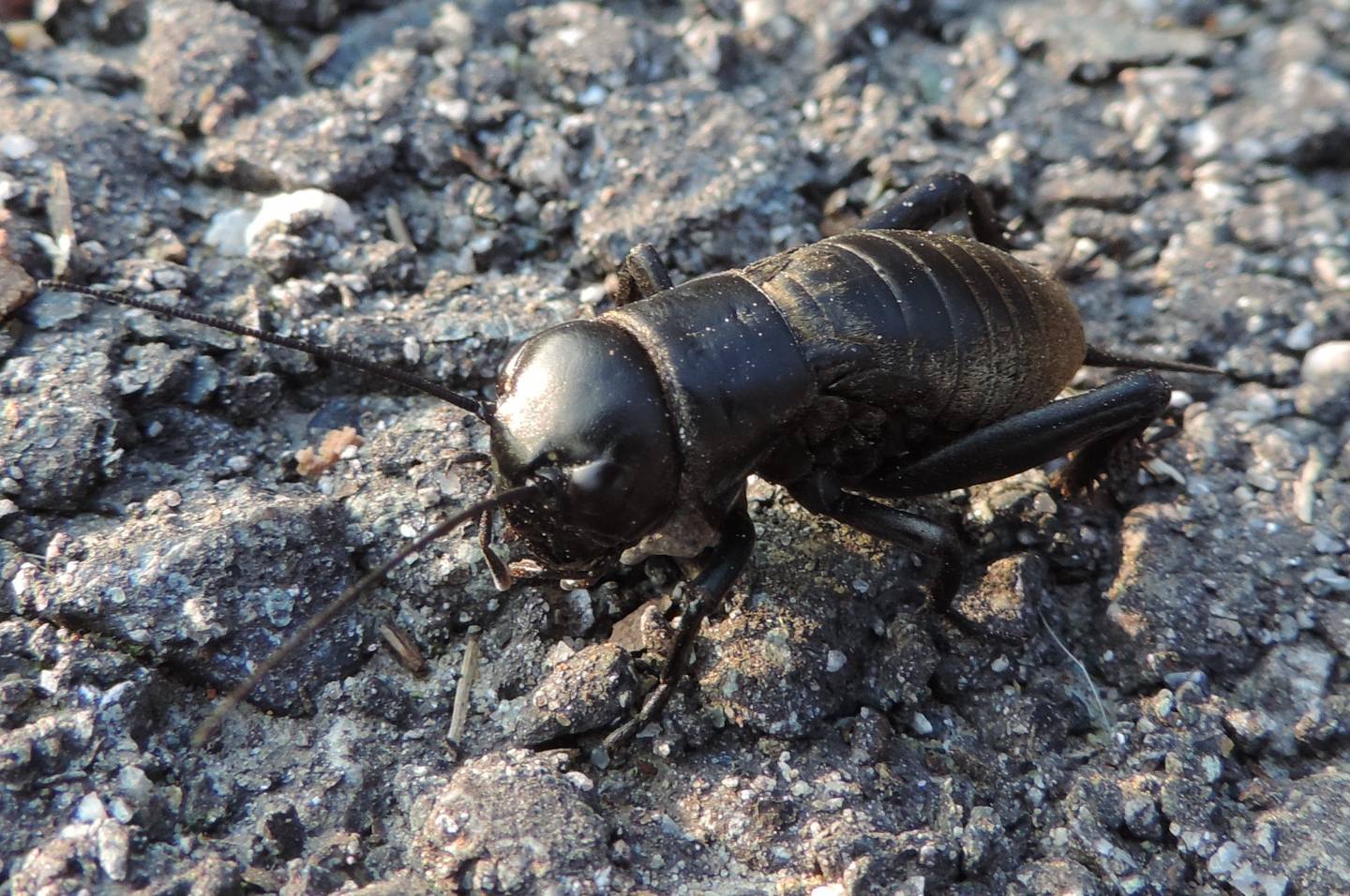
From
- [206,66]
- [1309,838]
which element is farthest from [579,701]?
[206,66]

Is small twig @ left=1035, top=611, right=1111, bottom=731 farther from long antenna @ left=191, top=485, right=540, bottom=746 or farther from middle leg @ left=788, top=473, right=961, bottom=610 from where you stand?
long antenna @ left=191, top=485, right=540, bottom=746

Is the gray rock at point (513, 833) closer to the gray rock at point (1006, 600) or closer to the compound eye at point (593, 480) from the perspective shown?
the compound eye at point (593, 480)

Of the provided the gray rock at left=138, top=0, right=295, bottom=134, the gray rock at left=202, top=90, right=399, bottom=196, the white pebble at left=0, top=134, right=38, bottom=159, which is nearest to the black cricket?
the gray rock at left=202, top=90, right=399, bottom=196

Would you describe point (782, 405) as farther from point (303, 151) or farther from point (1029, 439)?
point (303, 151)

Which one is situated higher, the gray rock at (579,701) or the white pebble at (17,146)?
the white pebble at (17,146)

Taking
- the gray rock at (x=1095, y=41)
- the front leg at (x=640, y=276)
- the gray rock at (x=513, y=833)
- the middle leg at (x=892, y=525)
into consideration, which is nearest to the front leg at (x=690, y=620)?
the gray rock at (x=513, y=833)

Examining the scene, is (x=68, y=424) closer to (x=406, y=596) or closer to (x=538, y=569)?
(x=406, y=596)

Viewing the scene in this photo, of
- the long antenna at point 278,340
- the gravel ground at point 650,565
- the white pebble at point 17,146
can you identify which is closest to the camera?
the long antenna at point 278,340

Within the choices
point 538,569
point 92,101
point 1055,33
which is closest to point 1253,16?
point 1055,33
